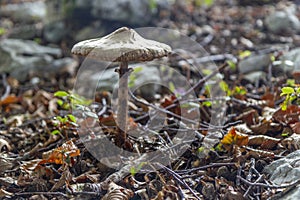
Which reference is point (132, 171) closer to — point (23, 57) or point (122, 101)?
point (122, 101)

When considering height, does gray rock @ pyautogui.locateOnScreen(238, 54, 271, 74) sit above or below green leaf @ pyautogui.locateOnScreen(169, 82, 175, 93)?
above

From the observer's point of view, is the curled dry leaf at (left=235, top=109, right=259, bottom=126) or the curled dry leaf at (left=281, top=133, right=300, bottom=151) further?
the curled dry leaf at (left=235, top=109, right=259, bottom=126)

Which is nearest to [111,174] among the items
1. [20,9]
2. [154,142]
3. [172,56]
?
[154,142]

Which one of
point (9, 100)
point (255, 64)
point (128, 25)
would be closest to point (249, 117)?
point (255, 64)

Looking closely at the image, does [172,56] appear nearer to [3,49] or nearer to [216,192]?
[3,49]

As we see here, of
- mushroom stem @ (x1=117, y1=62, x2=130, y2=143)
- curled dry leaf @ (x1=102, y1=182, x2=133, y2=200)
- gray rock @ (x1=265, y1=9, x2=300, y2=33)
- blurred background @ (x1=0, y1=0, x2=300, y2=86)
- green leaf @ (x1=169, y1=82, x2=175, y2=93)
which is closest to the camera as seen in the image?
curled dry leaf @ (x1=102, y1=182, x2=133, y2=200)

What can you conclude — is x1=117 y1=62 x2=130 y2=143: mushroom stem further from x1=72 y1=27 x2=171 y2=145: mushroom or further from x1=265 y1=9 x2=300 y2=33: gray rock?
x1=265 y1=9 x2=300 y2=33: gray rock

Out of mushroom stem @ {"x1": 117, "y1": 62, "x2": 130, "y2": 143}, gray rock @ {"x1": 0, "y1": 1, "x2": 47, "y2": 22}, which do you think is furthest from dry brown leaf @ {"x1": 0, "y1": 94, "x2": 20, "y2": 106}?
gray rock @ {"x1": 0, "y1": 1, "x2": 47, "y2": 22}
